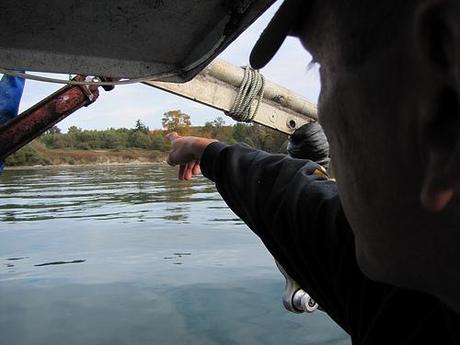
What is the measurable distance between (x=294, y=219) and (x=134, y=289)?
4136 millimetres

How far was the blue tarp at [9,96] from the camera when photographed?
12.1 feet

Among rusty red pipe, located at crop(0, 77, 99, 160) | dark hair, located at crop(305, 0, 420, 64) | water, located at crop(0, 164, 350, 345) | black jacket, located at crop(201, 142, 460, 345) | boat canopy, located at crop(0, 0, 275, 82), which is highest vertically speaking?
boat canopy, located at crop(0, 0, 275, 82)

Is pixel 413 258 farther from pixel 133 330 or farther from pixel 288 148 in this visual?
pixel 133 330

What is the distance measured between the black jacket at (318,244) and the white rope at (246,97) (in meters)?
1.64

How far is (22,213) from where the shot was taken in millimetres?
12094

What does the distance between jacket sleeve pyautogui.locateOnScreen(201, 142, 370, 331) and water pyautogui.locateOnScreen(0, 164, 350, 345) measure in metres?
2.49

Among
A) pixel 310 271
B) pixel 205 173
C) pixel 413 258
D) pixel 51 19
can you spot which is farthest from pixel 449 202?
pixel 51 19

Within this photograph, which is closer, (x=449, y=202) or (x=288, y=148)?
(x=449, y=202)

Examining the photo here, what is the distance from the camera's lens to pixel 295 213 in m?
1.49

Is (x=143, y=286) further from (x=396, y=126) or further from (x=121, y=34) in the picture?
(x=396, y=126)

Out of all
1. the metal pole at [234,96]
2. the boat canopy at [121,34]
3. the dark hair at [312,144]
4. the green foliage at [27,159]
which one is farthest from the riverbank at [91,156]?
the boat canopy at [121,34]

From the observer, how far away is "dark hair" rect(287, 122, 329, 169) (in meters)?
3.57

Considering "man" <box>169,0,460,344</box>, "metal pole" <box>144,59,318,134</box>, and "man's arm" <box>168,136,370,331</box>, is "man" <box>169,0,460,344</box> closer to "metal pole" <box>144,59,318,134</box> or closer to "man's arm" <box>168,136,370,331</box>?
"man's arm" <box>168,136,370,331</box>

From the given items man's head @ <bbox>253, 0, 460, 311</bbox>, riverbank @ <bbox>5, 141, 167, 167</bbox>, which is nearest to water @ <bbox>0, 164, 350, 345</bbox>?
man's head @ <bbox>253, 0, 460, 311</bbox>
